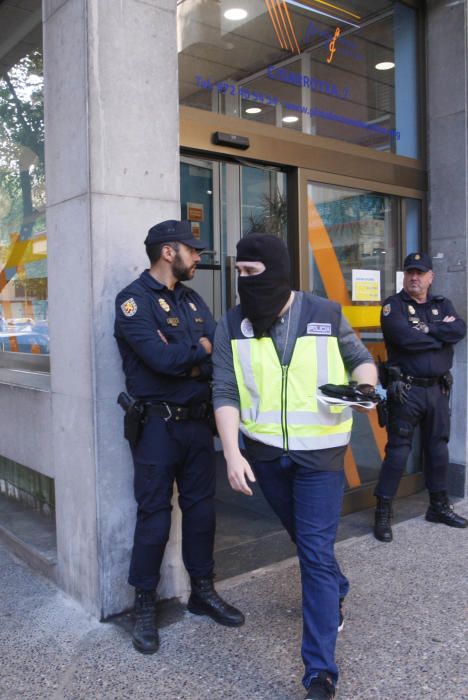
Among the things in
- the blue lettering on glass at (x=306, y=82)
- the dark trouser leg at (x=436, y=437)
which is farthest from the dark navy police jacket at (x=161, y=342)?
the blue lettering on glass at (x=306, y=82)

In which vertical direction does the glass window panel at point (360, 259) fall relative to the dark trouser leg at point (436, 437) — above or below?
above

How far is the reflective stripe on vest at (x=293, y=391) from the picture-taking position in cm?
266

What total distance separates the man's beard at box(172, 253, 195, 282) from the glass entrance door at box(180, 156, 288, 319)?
3656 mm

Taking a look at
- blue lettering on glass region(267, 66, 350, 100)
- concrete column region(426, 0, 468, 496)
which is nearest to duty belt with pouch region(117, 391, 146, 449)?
blue lettering on glass region(267, 66, 350, 100)

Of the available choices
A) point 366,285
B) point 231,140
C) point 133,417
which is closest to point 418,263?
point 366,285

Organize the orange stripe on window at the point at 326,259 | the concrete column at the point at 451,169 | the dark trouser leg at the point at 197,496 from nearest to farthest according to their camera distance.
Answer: the dark trouser leg at the point at 197,496
the orange stripe on window at the point at 326,259
the concrete column at the point at 451,169

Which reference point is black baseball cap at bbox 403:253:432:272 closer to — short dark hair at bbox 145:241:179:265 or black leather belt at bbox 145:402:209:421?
short dark hair at bbox 145:241:179:265

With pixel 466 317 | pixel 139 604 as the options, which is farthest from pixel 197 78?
pixel 139 604

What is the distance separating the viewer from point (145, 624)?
10.3 feet

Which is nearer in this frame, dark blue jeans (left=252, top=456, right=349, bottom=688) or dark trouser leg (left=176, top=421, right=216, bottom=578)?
dark blue jeans (left=252, top=456, right=349, bottom=688)

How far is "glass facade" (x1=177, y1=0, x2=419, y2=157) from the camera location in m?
4.33

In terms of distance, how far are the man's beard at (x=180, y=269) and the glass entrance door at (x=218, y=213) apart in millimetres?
3656

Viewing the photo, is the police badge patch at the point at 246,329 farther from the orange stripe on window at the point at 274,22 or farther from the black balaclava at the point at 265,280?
the orange stripe on window at the point at 274,22

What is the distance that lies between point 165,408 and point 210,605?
3.49 feet
